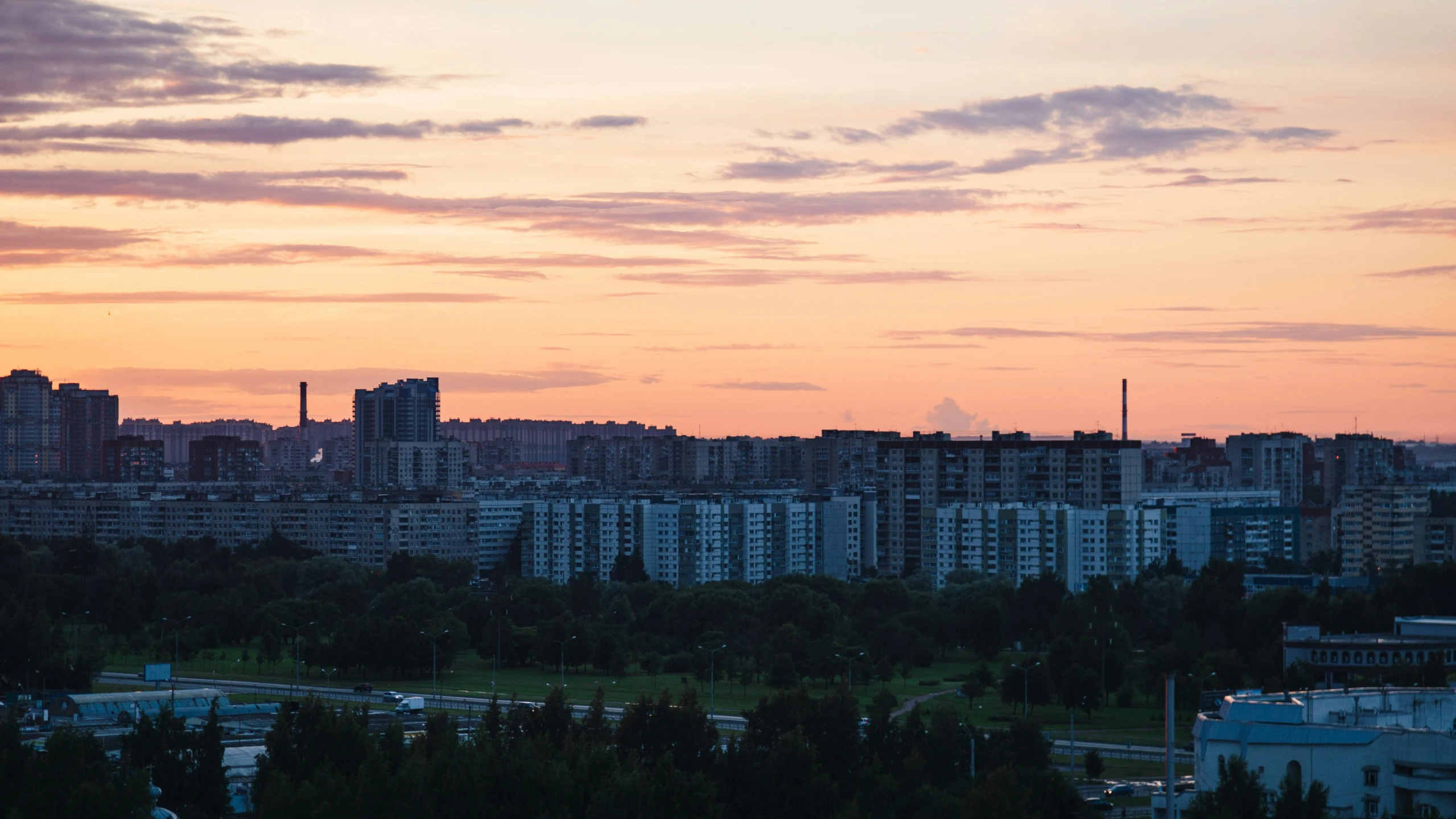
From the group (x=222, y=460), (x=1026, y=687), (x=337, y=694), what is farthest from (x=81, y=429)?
(x=1026, y=687)

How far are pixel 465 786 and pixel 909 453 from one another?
251ft

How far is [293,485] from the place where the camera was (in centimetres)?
14862

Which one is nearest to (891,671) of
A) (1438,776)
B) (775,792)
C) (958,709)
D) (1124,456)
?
(958,709)

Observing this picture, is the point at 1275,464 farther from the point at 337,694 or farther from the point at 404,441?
the point at 337,694

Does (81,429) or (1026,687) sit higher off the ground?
(81,429)

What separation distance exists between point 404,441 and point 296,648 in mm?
91699

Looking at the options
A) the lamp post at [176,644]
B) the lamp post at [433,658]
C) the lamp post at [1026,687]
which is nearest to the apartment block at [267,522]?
the lamp post at [176,644]

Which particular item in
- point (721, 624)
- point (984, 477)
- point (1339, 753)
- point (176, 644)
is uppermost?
point (984, 477)

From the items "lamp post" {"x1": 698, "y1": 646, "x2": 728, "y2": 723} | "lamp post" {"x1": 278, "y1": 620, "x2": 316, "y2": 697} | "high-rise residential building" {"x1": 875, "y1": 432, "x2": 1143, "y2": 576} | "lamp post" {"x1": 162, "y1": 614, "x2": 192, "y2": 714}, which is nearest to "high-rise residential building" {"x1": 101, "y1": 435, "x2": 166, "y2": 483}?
"high-rise residential building" {"x1": 875, "y1": 432, "x2": 1143, "y2": 576}

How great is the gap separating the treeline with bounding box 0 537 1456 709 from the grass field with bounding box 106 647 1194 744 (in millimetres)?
471

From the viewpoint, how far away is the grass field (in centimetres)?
4762

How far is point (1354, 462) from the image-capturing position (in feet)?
503

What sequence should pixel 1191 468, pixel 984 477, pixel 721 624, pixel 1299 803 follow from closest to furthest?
pixel 1299 803
pixel 721 624
pixel 984 477
pixel 1191 468

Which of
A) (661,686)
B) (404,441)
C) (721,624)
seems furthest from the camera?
(404,441)
